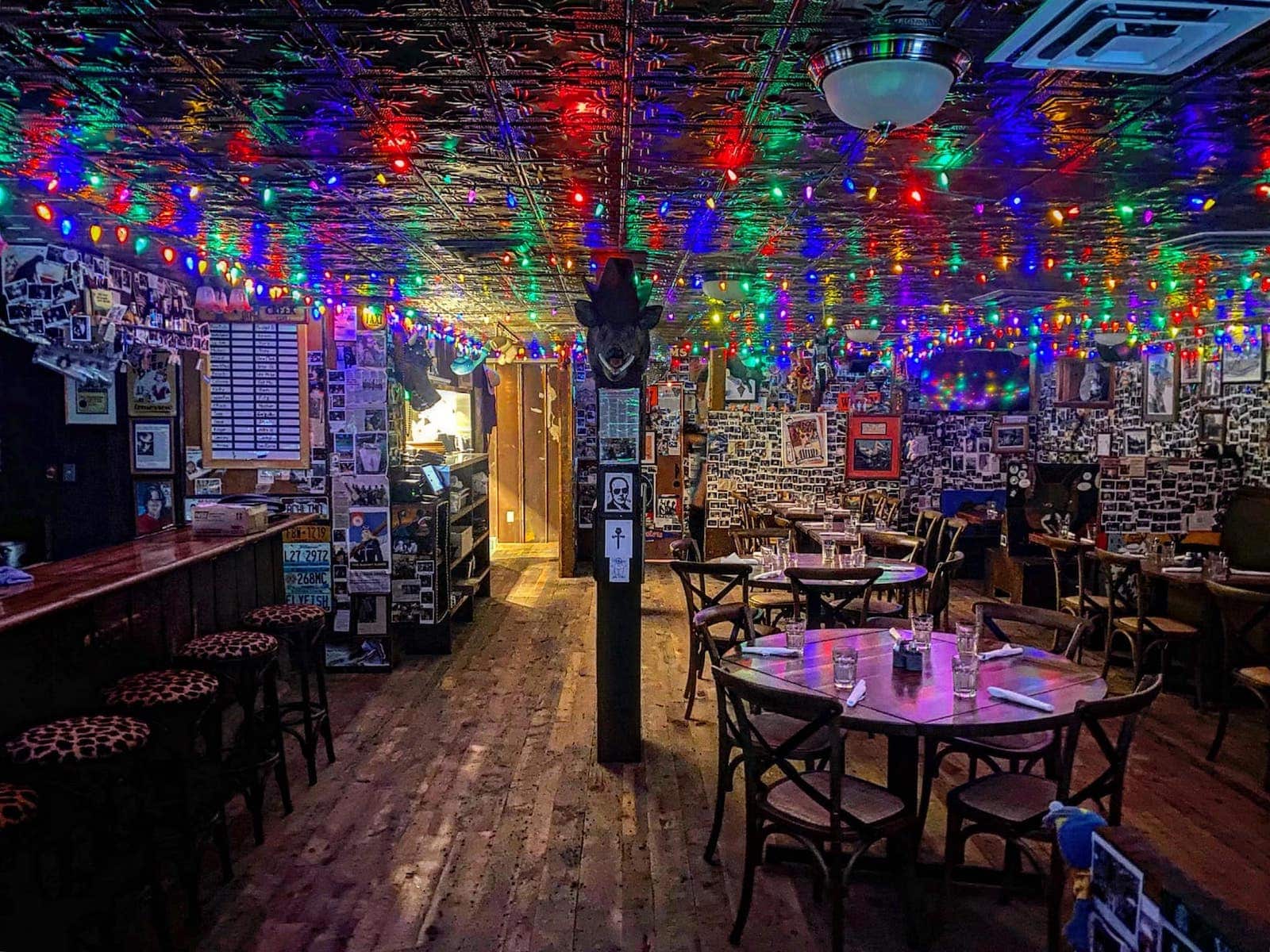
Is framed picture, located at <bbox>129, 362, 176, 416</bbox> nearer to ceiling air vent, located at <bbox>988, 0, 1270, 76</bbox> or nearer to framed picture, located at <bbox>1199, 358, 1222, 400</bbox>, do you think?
ceiling air vent, located at <bbox>988, 0, 1270, 76</bbox>

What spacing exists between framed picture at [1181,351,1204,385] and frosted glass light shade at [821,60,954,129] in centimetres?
920

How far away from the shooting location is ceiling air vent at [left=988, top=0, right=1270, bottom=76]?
83.9 inches

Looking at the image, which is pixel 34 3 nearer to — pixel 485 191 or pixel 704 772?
pixel 485 191

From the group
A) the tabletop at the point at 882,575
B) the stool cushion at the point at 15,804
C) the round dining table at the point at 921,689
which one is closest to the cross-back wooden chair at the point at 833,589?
the tabletop at the point at 882,575

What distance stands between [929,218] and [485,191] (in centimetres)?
236

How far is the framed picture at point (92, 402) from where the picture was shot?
248 inches

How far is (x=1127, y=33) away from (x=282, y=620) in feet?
13.8

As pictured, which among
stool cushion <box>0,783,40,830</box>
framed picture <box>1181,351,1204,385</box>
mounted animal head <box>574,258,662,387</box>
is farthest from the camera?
framed picture <box>1181,351,1204,385</box>

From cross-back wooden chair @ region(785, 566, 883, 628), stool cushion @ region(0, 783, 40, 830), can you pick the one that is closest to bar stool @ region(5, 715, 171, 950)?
stool cushion @ region(0, 783, 40, 830)

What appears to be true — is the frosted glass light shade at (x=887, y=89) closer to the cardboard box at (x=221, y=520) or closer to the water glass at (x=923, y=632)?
the water glass at (x=923, y=632)

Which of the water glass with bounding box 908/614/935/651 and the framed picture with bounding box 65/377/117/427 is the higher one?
the framed picture with bounding box 65/377/117/427

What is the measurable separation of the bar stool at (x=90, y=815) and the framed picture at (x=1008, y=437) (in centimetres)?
1002

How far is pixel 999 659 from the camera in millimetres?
3707

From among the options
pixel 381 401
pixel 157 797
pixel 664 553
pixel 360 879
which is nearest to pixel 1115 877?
pixel 360 879
